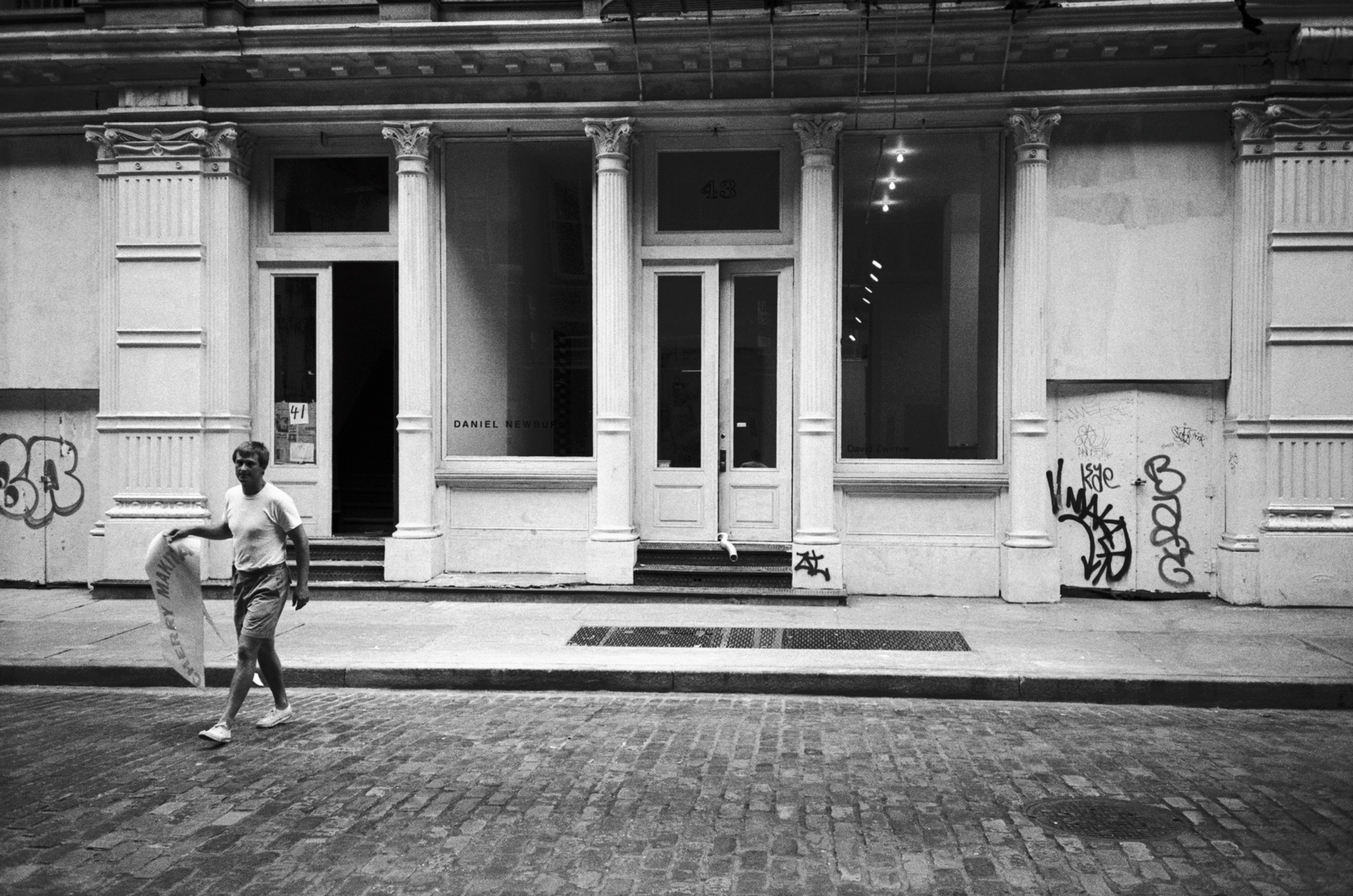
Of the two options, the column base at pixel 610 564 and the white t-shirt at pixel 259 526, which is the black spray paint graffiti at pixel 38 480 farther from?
the white t-shirt at pixel 259 526

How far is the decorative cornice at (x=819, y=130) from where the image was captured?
11.9m

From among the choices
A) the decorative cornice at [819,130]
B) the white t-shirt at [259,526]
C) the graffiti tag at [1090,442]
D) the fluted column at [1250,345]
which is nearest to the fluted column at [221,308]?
the white t-shirt at [259,526]

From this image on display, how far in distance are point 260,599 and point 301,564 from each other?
1.13ft

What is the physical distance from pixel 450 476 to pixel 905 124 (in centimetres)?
640

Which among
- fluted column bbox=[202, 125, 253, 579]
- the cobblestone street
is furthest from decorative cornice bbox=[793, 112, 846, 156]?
the cobblestone street

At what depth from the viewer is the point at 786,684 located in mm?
8469

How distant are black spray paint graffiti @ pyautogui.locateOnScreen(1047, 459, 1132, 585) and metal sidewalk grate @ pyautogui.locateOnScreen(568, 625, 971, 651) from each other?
274 cm

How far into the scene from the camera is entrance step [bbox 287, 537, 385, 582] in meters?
Answer: 12.4

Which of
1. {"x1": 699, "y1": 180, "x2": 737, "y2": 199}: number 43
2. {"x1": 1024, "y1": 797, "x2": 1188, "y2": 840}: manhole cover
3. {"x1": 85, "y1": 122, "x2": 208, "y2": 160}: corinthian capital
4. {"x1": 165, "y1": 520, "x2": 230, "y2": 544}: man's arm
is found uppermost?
{"x1": 85, "y1": 122, "x2": 208, "y2": 160}: corinthian capital

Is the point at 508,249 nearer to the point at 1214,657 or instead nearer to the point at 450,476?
the point at 450,476

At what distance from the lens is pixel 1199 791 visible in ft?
19.2

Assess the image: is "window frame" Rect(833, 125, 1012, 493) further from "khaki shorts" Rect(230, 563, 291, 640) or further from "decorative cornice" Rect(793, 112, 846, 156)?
"khaki shorts" Rect(230, 563, 291, 640)

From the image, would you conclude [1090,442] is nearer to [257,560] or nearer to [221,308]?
[257,560]

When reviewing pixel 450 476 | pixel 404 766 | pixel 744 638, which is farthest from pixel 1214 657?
pixel 450 476
